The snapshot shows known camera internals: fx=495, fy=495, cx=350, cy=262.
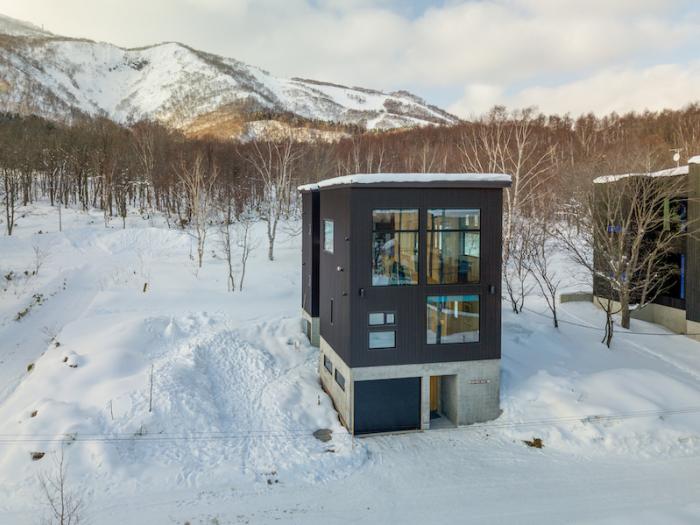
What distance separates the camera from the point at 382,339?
1370 cm

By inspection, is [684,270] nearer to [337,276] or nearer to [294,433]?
[337,276]

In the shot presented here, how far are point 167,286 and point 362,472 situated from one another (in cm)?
1599

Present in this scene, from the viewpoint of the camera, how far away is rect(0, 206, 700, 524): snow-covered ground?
10461 mm

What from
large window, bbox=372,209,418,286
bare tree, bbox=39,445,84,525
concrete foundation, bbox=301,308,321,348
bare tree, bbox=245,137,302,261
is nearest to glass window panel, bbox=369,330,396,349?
large window, bbox=372,209,418,286

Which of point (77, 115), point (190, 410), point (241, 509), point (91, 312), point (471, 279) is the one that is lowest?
point (241, 509)

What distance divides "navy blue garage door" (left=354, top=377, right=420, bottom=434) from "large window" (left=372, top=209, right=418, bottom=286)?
2956 mm

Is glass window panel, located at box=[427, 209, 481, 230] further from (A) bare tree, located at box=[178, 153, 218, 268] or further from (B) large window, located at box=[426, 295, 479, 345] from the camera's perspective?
(A) bare tree, located at box=[178, 153, 218, 268]

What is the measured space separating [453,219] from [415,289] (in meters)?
2.21

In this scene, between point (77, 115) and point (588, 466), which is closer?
point (588, 466)

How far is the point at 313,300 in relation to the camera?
1817 cm

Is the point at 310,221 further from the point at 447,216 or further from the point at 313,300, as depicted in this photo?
the point at 447,216

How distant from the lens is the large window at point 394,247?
1348 centimetres

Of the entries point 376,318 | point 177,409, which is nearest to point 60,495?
point 177,409

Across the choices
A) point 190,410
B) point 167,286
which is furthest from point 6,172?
point 190,410
